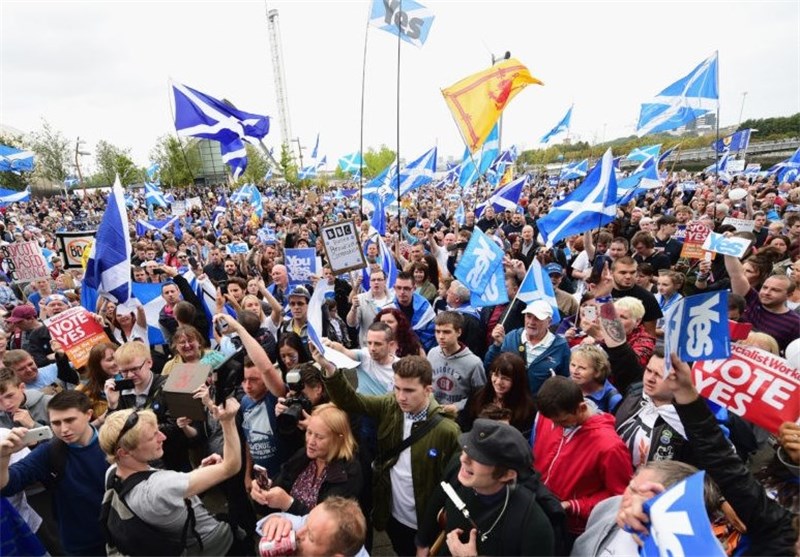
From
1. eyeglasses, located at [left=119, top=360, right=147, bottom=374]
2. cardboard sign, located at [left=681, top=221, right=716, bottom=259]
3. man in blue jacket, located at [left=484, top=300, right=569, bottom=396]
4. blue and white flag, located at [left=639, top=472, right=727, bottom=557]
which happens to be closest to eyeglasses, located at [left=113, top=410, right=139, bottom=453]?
eyeglasses, located at [left=119, top=360, right=147, bottom=374]

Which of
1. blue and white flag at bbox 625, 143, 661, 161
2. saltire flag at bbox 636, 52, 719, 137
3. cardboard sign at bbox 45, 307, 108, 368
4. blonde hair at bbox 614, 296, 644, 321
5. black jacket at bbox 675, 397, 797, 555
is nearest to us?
black jacket at bbox 675, 397, 797, 555

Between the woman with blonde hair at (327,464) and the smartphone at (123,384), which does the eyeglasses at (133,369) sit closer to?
the smartphone at (123,384)

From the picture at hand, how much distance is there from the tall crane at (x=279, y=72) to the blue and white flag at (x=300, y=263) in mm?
131256

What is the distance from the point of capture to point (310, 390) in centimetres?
334

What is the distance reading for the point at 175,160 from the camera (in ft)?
172

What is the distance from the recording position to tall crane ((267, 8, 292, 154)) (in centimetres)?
12924

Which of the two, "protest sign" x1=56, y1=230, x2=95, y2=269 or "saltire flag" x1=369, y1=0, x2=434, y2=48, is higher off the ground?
"saltire flag" x1=369, y1=0, x2=434, y2=48

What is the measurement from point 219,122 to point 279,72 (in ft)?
448

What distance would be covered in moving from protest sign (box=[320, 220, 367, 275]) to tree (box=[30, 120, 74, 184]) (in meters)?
49.8

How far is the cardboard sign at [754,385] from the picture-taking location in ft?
7.99

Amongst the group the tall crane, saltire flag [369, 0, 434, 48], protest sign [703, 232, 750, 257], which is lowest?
protest sign [703, 232, 750, 257]

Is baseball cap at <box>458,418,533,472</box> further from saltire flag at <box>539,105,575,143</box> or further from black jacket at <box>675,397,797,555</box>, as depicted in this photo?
saltire flag at <box>539,105,575,143</box>

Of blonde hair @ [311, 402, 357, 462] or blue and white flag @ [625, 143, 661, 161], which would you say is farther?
blue and white flag @ [625, 143, 661, 161]

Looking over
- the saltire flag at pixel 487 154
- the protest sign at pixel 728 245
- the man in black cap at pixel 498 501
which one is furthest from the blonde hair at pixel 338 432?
the saltire flag at pixel 487 154
